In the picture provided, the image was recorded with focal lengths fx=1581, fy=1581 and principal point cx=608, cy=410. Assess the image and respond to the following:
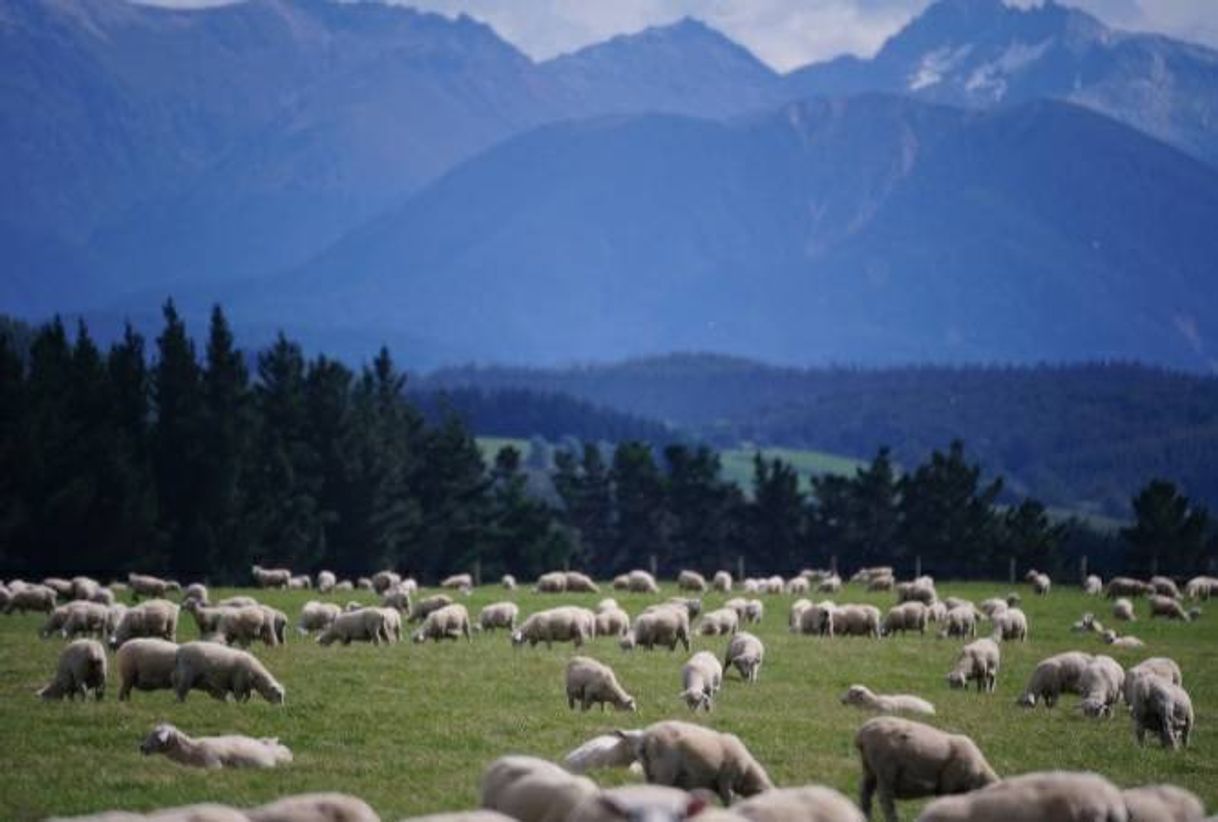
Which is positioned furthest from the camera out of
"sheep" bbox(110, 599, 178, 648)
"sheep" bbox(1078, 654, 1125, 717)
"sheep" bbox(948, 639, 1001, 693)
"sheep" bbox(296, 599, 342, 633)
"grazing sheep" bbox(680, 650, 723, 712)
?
"sheep" bbox(296, 599, 342, 633)

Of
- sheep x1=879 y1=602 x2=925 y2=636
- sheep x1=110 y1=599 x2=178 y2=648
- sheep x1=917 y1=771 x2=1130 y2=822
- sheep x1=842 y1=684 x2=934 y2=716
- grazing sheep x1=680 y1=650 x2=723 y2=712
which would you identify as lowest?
sheep x1=879 y1=602 x2=925 y2=636

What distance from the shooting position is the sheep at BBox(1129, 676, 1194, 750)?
24.3m

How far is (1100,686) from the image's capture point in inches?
1136

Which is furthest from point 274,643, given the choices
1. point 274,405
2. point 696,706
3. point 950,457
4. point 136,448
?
point 950,457

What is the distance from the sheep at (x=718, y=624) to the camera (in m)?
42.9

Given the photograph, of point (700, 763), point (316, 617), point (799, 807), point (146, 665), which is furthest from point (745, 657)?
point (799, 807)

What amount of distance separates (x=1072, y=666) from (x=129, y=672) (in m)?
17.0

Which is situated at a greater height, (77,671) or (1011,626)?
(77,671)

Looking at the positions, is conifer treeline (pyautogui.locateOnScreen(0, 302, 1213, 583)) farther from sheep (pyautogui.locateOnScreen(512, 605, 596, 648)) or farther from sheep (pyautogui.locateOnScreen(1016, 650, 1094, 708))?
sheep (pyautogui.locateOnScreen(1016, 650, 1094, 708))

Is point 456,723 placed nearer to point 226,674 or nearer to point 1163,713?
point 226,674

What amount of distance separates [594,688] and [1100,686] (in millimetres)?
9423

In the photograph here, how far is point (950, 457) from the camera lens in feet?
336

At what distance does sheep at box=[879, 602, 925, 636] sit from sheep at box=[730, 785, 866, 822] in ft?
99.8

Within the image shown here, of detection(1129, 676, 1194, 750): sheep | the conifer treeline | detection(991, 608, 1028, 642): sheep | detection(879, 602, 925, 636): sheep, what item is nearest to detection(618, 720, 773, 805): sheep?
detection(1129, 676, 1194, 750): sheep
